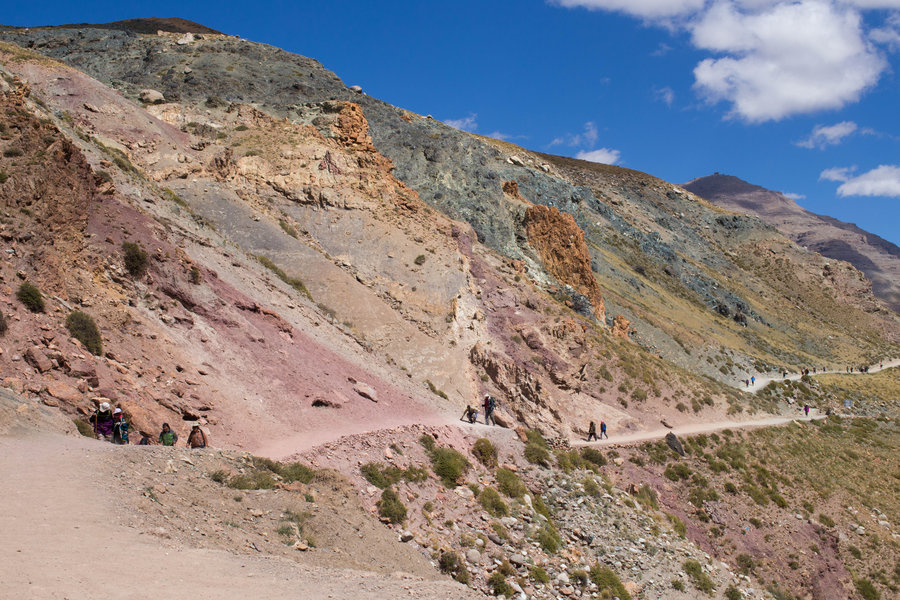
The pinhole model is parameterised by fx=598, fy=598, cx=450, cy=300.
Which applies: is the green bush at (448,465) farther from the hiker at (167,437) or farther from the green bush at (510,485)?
the hiker at (167,437)

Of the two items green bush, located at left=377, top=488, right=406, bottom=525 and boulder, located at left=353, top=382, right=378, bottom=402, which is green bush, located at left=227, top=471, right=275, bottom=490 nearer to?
green bush, located at left=377, top=488, right=406, bottom=525

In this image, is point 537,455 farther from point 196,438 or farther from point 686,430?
point 686,430

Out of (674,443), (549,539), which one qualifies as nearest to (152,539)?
(549,539)

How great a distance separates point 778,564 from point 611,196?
8396 cm

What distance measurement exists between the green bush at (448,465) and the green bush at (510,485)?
1.26 metres

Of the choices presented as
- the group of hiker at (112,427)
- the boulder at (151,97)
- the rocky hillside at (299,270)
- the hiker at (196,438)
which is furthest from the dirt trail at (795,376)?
the boulder at (151,97)

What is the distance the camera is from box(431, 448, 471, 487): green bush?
18.5 meters

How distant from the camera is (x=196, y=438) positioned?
14508 millimetres

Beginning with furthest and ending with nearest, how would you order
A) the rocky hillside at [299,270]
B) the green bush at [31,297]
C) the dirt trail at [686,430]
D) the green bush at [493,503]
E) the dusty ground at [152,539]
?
the dirt trail at [686,430]
the green bush at [493,503]
the rocky hillside at [299,270]
the green bush at [31,297]
the dusty ground at [152,539]

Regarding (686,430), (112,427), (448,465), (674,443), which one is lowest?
(112,427)

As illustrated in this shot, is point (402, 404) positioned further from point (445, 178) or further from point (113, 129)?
point (445, 178)

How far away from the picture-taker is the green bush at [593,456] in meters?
27.8

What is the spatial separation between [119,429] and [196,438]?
1.79 m

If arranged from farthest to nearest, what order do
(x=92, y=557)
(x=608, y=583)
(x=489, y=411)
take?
(x=489, y=411), (x=608, y=583), (x=92, y=557)
